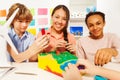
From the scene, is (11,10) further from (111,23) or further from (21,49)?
(111,23)

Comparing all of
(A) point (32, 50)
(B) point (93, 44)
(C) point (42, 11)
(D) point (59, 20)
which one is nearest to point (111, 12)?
(B) point (93, 44)

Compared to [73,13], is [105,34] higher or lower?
lower

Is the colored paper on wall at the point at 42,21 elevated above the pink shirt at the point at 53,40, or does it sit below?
above

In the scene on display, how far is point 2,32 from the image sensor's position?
1030mm

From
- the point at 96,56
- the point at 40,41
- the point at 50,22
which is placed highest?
the point at 50,22

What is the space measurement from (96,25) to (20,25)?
505 mm

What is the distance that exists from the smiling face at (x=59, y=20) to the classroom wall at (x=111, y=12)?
245mm

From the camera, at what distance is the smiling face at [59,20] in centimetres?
132

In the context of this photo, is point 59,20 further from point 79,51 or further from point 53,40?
point 79,51

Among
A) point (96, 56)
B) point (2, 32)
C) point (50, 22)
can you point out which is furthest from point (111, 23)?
point (2, 32)

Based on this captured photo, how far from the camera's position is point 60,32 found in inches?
52.9

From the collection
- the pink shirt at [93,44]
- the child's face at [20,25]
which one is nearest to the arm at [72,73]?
the pink shirt at [93,44]

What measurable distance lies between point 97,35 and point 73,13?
224 millimetres

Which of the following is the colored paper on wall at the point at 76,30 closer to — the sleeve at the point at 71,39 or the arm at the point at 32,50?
the sleeve at the point at 71,39
